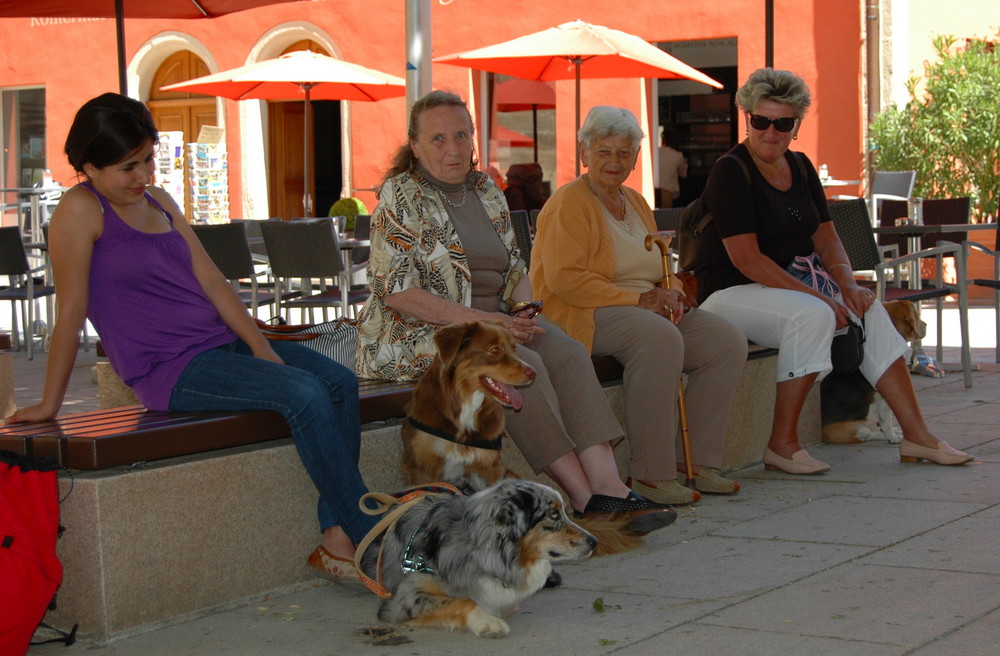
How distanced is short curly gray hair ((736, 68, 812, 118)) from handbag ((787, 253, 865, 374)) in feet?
2.23

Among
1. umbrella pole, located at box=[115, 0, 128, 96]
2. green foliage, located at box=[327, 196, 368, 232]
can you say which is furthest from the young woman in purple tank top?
green foliage, located at box=[327, 196, 368, 232]

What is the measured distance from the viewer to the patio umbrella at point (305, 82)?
13.0 m

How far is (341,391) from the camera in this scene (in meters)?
4.15

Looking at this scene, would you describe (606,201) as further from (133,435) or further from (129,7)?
(129,7)

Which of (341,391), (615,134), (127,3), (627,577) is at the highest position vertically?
(127,3)

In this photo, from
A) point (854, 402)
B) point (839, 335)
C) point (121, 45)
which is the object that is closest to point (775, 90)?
point (839, 335)

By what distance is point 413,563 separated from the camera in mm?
3660

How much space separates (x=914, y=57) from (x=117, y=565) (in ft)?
44.1

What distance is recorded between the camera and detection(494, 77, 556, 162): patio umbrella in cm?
1789

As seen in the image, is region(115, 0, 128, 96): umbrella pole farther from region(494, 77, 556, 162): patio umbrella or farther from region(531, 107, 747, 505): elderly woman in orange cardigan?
region(494, 77, 556, 162): patio umbrella

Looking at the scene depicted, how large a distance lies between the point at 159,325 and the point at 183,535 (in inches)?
26.5

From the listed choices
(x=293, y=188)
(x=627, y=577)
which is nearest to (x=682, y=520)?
(x=627, y=577)

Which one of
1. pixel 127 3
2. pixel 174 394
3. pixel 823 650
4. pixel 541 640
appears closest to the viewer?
pixel 823 650

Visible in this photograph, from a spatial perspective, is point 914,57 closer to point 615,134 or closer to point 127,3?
point 127,3
